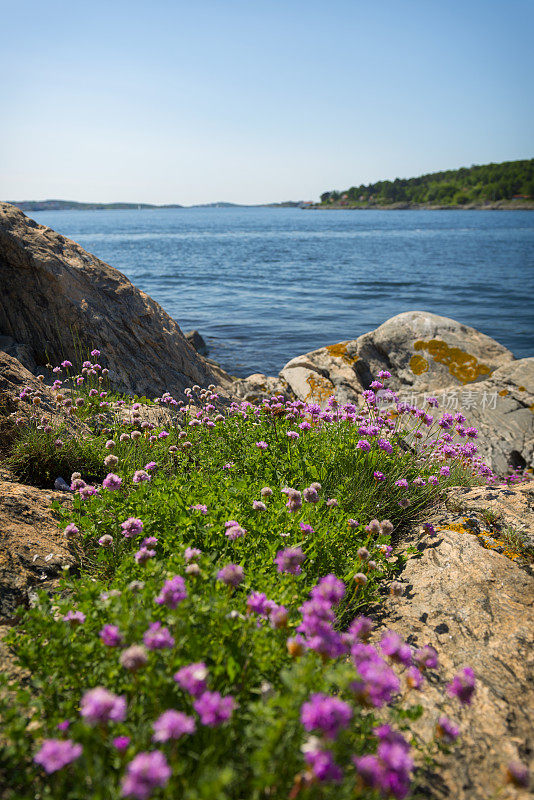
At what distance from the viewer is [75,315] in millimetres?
7445

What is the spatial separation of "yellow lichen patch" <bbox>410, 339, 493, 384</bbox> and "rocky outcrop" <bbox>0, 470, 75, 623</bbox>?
9038 millimetres

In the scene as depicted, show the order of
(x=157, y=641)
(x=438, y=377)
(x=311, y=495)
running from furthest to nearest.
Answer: (x=438, y=377), (x=311, y=495), (x=157, y=641)

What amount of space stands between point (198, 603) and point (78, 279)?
272 inches

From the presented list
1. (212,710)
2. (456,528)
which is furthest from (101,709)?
(456,528)

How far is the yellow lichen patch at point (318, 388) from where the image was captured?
9.94 m

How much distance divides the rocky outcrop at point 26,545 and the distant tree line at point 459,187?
561ft

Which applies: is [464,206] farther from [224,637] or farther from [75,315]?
→ [224,637]

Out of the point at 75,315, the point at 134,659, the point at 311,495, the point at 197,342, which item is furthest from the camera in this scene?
the point at 197,342

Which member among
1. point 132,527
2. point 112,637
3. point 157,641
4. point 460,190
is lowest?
point 132,527

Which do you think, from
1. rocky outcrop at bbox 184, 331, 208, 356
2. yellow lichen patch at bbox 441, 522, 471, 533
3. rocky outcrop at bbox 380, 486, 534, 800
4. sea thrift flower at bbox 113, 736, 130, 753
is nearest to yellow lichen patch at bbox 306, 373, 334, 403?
yellow lichen patch at bbox 441, 522, 471, 533

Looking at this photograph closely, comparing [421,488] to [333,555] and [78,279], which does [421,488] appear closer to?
[333,555]

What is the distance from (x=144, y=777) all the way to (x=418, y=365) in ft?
34.8

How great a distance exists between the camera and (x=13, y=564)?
11.4 ft

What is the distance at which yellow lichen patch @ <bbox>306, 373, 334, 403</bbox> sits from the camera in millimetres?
9938
